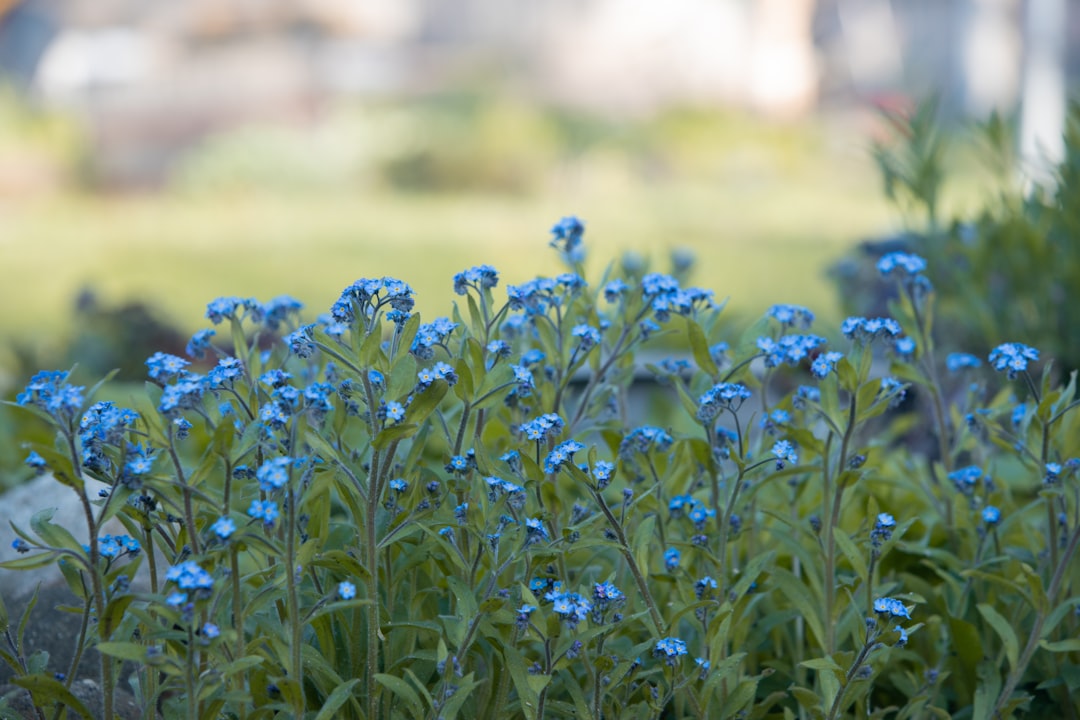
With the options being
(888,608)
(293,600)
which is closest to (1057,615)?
(888,608)

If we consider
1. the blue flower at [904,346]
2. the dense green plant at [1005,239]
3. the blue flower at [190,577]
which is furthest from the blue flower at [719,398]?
the dense green plant at [1005,239]

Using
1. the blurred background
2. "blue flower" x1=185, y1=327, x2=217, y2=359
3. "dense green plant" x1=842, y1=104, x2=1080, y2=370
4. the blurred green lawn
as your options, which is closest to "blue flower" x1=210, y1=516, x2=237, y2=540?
"blue flower" x1=185, y1=327, x2=217, y2=359

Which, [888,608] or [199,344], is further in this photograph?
[199,344]

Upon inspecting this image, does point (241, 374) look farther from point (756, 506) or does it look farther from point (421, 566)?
point (756, 506)

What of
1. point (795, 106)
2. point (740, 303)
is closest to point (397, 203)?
point (740, 303)

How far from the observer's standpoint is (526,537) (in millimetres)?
1660

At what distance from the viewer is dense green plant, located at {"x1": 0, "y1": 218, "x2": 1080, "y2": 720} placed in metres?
1.55

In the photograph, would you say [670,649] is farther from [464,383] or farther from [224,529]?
[224,529]

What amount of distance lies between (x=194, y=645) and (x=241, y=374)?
15.1 inches

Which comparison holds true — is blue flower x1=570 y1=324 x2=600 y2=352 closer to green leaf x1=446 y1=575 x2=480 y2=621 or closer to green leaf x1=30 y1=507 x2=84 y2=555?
green leaf x1=446 y1=575 x2=480 y2=621

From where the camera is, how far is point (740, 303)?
7.32 m

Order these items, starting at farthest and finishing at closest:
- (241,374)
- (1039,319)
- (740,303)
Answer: (740,303), (1039,319), (241,374)

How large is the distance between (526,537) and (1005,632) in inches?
32.1

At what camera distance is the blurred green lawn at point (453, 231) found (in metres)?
7.81
